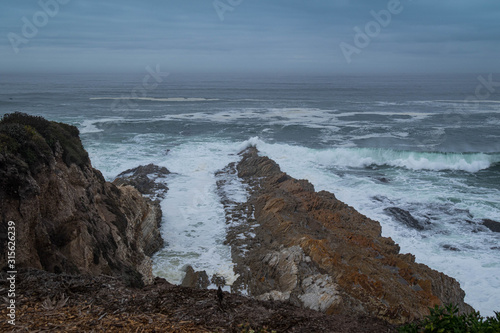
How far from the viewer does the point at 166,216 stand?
16.5m

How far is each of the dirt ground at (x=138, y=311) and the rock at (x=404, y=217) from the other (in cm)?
1026

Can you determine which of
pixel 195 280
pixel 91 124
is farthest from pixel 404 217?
pixel 91 124

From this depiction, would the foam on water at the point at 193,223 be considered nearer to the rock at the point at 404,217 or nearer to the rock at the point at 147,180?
the rock at the point at 147,180

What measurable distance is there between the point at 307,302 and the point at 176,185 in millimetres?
13345

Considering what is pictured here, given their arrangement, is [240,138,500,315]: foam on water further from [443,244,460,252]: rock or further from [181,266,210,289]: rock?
[181,266,210,289]: rock

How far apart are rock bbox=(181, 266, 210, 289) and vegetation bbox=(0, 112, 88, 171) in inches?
175

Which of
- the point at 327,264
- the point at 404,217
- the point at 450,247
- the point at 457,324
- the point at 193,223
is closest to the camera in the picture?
the point at 457,324

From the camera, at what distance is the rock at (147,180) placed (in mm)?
19328

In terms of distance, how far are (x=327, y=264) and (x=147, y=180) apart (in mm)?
13042

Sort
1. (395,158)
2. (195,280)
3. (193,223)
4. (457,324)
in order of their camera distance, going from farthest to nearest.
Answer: (395,158), (193,223), (195,280), (457,324)

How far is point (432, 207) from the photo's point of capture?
60.2 ft

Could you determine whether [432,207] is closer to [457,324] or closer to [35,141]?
[457,324]

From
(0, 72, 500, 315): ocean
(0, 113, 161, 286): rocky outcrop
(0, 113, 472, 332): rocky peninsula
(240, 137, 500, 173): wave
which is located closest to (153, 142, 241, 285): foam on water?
(0, 72, 500, 315): ocean

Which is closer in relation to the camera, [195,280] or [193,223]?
[195,280]
